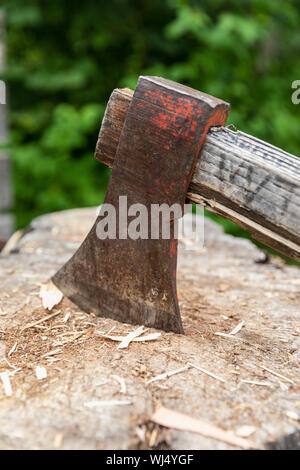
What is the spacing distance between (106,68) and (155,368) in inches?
211

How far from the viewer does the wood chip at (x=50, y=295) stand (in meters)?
1.71

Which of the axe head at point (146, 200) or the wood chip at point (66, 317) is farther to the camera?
the wood chip at point (66, 317)

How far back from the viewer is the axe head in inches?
54.6

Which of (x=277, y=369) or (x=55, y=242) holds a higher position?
(x=55, y=242)

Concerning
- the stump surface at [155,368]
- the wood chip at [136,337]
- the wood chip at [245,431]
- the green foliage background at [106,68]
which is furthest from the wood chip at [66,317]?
the green foliage background at [106,68]

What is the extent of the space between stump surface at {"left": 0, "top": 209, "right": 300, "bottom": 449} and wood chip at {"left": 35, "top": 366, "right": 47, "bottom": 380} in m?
0.01

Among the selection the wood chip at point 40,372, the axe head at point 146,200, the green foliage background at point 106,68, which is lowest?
the wood chip at point 40,372

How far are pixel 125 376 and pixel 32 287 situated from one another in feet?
2.57

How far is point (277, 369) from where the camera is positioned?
1380mm

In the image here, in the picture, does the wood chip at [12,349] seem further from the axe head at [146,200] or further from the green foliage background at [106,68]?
the green foliage background at [106,68]

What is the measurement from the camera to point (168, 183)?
1.43 m

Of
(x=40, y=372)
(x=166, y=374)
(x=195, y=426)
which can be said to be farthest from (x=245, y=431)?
(x=40, y=372)
